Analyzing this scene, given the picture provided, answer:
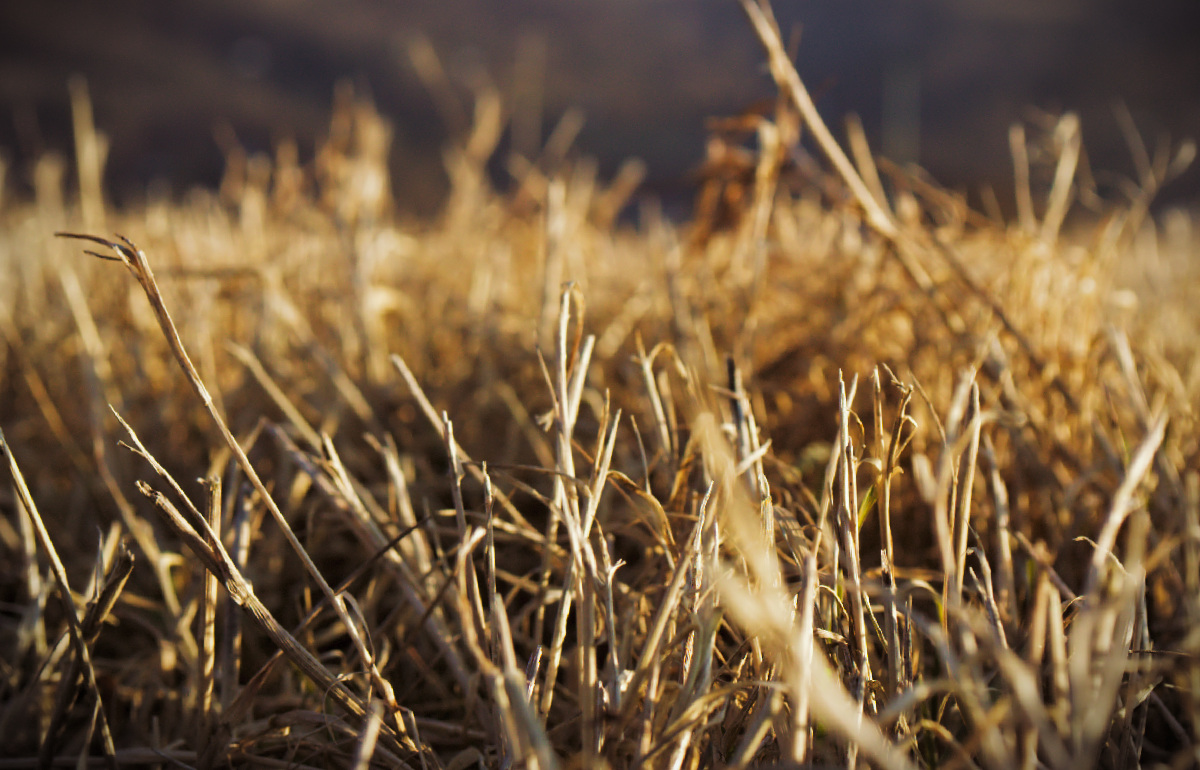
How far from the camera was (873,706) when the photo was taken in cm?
54

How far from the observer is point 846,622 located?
1.91ft

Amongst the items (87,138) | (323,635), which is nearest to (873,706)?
(323,635)

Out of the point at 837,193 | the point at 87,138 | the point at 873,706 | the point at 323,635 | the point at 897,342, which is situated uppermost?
the point at 87,138

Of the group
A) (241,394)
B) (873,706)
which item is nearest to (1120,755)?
(873,706)

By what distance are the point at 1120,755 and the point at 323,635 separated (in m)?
0.77

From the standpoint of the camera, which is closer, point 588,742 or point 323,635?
point 588,742

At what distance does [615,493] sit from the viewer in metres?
1.07

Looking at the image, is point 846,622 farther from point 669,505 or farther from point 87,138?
point 87,138

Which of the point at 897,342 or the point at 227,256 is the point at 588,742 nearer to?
the point at 897,342

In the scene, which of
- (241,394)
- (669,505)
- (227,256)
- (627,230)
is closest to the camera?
(669,505)

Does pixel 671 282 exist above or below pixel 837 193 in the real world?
below

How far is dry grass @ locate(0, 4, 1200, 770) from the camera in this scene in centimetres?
50

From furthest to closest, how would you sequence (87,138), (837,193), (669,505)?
1. (87,138)
2. (837,193)
3. (669,505)

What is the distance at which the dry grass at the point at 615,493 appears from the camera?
19.6 inches
